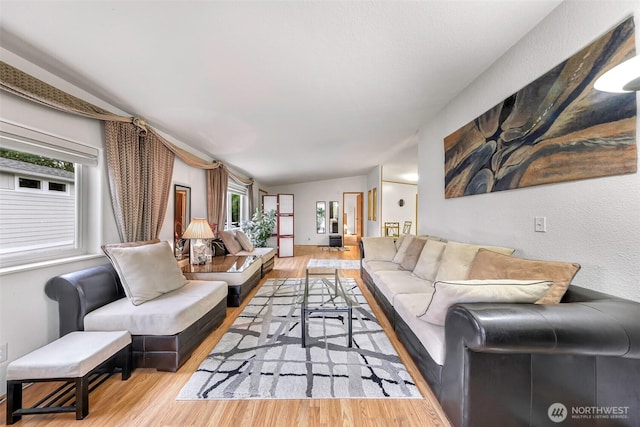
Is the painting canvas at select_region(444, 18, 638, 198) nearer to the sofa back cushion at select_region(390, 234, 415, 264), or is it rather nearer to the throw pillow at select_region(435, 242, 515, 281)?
the throw pillow at select_region(435, 242, 515, 281)

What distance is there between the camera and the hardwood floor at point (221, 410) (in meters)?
1.43

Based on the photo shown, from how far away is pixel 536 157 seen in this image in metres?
1.85

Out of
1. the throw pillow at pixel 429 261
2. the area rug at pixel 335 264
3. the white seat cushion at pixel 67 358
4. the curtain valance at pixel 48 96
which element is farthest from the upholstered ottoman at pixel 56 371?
the area rug at pixel 335 264

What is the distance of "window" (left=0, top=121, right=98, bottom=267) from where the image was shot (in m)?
1.74

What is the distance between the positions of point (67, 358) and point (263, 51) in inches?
93.2

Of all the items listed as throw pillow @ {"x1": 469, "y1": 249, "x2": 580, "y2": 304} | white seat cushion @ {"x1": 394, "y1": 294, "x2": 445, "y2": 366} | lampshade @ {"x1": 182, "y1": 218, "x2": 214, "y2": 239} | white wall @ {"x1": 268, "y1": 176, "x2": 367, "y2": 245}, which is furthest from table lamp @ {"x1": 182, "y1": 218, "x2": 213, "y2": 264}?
white wall @ {"x1": 268, "y1": 176, "x2": 367, "y2": 245}

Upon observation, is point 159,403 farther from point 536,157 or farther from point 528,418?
point 536,157

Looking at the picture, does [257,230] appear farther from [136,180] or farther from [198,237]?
[136,180]

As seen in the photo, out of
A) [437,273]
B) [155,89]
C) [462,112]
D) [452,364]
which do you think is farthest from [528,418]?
[155,89]

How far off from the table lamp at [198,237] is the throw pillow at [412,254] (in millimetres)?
2702

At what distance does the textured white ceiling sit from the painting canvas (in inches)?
20.1

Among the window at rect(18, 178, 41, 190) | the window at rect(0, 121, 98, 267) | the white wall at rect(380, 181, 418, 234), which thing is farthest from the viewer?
the white wall at rect(380, 181, 418, 234)

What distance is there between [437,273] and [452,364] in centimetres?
140

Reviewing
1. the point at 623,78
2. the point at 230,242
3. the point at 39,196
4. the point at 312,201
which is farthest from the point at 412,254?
the point at 312,201
